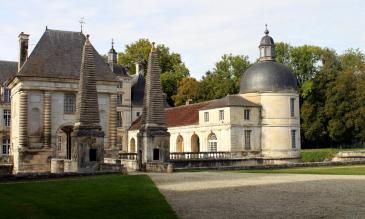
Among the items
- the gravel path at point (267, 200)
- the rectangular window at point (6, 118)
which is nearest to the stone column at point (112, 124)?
the rectangular window at point (6, 118)

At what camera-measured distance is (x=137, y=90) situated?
57.0 metres

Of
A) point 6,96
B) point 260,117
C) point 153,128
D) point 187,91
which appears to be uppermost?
point 187,91

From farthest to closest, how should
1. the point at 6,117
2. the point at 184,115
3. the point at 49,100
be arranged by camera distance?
the point at 184,115 < the point at 6,117 < the point at 49,100

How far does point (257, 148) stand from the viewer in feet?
139

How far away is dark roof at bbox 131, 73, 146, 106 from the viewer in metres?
56.2

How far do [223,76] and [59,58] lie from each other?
26572 mm

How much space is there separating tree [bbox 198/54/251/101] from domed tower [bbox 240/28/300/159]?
13.2m

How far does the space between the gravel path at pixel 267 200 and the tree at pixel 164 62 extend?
4722cm

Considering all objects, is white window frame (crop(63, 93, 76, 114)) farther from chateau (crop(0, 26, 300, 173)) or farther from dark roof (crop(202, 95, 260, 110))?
dark roof (crop(202, 95, 260, 110))

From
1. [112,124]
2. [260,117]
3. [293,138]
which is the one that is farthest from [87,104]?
[293,138]

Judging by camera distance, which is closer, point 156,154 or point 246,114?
point 156,154

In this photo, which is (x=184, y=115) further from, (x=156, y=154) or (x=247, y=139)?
(x=156, y=154)

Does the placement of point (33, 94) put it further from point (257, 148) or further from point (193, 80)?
point (193, 80)

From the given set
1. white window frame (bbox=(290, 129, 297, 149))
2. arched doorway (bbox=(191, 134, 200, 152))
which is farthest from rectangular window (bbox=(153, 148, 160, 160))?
arched doorway (bbox=(191, 134, 200, 152))
